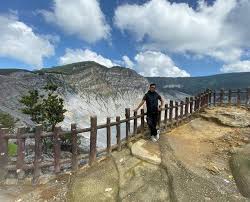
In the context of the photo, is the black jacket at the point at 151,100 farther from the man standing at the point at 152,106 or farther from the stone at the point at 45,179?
the stone at the point at 45,179

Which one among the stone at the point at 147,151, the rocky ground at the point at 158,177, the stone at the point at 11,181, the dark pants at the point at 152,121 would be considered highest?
the dark pants at the point at 152,121

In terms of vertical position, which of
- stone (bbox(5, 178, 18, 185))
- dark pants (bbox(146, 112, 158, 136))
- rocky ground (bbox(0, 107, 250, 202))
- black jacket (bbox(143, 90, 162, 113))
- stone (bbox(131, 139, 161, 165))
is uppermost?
black jacket (bbox(143, 90, 162, 113))

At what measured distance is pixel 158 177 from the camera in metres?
10.3

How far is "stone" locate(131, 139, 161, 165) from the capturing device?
11.3 meters

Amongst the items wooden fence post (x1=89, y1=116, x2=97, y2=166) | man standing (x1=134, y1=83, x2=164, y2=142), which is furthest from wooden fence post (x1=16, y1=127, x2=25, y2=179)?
man standing (x1=134, y1=83, x2=164, y2=142)

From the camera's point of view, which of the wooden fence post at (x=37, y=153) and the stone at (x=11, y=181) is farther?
the stone at (x=11, y=181)

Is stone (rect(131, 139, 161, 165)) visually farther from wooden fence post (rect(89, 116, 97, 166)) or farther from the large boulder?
the large boulder

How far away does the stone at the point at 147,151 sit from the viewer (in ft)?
37.2

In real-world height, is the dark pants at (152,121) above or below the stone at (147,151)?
above

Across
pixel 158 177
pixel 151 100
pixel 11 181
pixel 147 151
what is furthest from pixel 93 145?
pixel 151 100

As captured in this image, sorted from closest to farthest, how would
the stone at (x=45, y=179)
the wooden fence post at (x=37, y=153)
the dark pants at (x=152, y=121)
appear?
the wooden fence post at (x=37, y=153) → the stone at (x=45, y=179) → the dark pants at (x=152, y=121)

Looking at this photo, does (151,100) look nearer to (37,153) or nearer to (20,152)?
(37,153)

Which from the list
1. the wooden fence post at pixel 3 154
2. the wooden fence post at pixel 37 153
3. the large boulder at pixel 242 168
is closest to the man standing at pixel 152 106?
the large boulder at pixel 242 168

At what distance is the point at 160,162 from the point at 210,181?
1.74 metres
